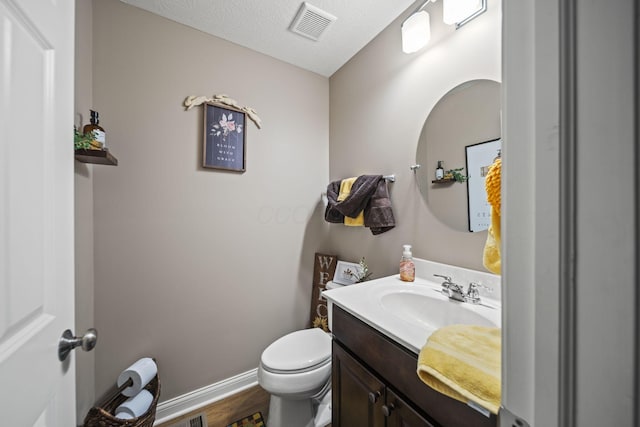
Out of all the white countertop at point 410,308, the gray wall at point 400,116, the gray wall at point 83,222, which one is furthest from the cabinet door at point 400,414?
the gray wall at point 83,222

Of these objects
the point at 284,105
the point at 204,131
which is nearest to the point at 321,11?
the point at 284,105

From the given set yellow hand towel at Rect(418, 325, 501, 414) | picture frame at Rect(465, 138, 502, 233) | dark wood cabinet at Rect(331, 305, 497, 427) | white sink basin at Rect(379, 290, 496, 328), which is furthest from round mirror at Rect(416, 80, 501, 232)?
dark wood cabinet at Rect(331, 305, 497, 427)

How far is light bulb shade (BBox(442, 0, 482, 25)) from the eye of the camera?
932 millimetres

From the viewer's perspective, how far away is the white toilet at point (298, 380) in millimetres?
1085

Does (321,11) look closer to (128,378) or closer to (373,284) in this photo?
(373,284)

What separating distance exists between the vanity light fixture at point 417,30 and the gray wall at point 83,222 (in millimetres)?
1432

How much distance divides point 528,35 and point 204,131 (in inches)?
58.2

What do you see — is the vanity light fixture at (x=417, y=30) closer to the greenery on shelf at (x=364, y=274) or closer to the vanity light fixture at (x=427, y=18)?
the vanity light fixture at (x=427, y=18)

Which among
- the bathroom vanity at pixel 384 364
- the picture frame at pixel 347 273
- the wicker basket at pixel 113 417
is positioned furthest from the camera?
the picture frame at pixel 347 273

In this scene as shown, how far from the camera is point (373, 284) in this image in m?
1.11

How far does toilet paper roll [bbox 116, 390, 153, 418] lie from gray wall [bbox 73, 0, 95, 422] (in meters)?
0.15

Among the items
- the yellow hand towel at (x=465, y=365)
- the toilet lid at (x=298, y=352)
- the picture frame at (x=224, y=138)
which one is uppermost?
the picture frame at (x=224, y=138)

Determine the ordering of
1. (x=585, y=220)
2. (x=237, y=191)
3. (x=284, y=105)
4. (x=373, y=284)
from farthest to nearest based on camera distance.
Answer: (x=284, y=105) < (x=237, y=191) < (x=373, y=284) < (x=585, y=220)

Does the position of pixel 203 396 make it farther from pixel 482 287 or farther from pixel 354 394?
pixel 482 287
